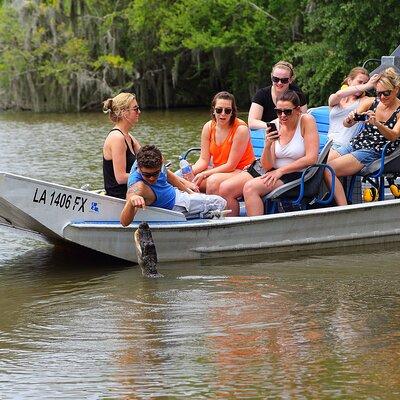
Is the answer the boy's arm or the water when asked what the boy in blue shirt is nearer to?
the boy's arm

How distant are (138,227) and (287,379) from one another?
332 centimetres

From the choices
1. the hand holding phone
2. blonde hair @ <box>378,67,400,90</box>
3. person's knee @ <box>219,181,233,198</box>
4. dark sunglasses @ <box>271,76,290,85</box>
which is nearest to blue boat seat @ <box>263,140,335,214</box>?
person's knee @ <box>219,181,233,198</box>

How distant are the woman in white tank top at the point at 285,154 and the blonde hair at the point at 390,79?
0.78 m

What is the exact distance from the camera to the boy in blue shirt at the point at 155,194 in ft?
31.5

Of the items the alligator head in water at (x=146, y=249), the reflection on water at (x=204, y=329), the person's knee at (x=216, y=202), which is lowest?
the reflection on water at (x=204, y=329)

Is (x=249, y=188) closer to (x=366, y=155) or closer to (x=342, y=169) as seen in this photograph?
(x=342, y=169)

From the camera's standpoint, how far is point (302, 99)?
10.9m

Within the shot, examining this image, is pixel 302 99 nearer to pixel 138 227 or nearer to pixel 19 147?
pixel 138 227

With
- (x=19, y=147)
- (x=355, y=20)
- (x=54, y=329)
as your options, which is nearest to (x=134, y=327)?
(x=54, y=329)

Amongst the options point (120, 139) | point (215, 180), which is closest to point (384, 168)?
point (215, 180)

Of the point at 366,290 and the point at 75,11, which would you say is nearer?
the point at 366,290

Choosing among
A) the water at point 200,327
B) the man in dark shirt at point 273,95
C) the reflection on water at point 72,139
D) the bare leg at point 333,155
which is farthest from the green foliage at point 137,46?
the water at point 200,327

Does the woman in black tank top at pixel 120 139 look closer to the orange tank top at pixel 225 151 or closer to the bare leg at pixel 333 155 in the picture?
the orange tank top at pixel 225 151

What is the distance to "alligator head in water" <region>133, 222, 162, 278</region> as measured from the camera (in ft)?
31.8
